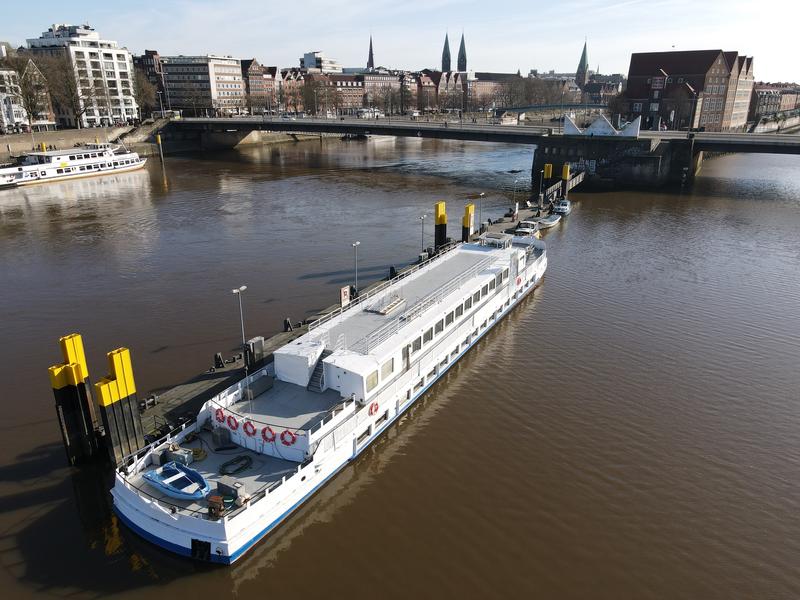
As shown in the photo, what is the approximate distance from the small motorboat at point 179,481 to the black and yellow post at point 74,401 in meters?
4.46

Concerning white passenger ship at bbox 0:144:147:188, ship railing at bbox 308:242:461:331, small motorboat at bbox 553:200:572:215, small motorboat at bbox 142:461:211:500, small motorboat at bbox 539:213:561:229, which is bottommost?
small motorboat at bbox 142:461:211:500

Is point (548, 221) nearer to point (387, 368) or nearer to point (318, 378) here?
point (387, 368)

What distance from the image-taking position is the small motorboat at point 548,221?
200 ft

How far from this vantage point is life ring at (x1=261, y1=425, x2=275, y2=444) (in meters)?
20.5

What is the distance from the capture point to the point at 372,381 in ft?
76.7

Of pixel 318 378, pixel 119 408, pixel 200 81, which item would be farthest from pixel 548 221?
pixel 200 81

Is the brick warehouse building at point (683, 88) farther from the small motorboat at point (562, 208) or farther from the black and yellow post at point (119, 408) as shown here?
the black and yellow post at point (119, 408)

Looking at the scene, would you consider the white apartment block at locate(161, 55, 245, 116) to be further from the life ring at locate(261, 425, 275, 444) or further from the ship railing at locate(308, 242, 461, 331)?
the life ring at locate(261, 425, 275, 444)

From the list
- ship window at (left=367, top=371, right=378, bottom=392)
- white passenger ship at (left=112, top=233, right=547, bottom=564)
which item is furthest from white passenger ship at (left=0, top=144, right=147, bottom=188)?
ship window at (left=367, top=371, right=378, bottom=392)

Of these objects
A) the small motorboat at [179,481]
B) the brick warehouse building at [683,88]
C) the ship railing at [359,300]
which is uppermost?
the brick warehouse building at [683,88]

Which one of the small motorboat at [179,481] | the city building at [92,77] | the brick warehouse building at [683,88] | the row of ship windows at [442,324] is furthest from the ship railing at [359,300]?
the brick warehouse building at [683,88]

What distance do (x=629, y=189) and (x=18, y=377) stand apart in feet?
271

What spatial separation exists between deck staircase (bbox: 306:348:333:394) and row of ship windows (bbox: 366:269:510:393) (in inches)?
82.8

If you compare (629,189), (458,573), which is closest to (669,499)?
(458,573)
